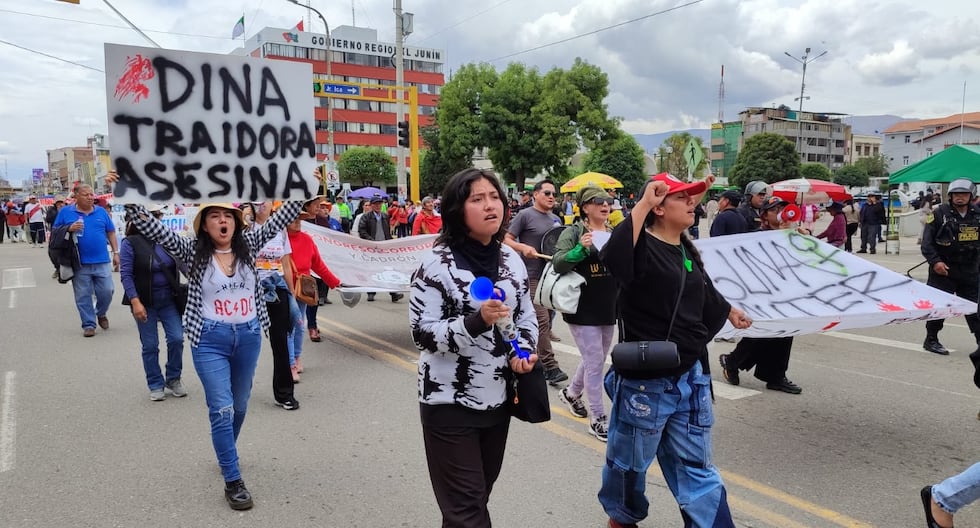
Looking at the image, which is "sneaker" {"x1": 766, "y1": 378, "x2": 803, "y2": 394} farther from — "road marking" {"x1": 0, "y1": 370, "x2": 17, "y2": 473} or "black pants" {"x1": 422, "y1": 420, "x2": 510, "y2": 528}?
"road marking" {"x1": 0, "y1": 370, "x2": 17, "y2": 473}

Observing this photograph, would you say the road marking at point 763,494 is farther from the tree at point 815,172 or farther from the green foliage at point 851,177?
the green foliage at point 851,177

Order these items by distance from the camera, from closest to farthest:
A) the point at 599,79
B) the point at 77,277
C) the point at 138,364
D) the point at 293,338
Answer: the point at 293,338
the point at 138,364
the point at 77,277
the point at 599,79

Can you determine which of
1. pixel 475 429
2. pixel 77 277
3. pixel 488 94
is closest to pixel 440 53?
pixel 488 94

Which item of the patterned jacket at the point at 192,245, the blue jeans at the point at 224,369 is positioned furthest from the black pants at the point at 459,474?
the patterned jacket at the point at 192,245

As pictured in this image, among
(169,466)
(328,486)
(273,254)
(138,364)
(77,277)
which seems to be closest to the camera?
(328,486)

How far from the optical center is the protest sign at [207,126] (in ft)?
13.1

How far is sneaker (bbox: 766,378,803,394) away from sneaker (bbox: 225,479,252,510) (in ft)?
14.9

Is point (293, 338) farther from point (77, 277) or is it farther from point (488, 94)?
point (488, 94)

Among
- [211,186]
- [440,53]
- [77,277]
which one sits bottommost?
[77,277]

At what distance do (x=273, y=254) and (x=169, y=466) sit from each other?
1.89 meters

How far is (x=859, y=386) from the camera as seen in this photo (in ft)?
20.4

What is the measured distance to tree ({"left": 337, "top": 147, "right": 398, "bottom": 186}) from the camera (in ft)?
235

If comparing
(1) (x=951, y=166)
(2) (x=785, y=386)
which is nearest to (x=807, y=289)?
(2) (x=785, y=386)

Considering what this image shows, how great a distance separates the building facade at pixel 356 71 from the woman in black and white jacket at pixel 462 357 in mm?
86909
